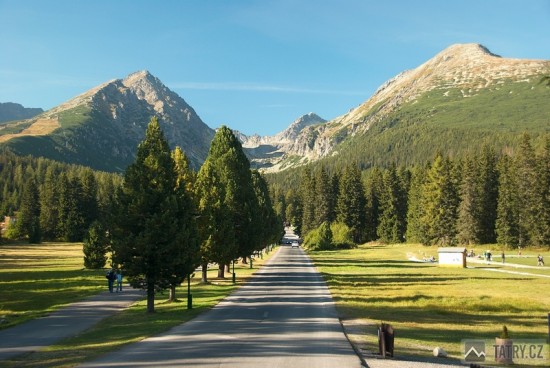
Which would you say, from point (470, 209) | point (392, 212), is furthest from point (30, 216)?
point (470, 209)

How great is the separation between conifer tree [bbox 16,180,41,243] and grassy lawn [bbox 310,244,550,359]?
95.3 meters

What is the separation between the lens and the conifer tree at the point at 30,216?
122m

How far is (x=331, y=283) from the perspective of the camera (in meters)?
44.5

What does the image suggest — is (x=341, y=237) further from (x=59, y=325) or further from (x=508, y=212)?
(x=59, y=325)

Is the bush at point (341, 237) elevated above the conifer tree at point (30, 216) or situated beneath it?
situated beneath

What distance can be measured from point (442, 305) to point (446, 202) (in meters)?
74.1

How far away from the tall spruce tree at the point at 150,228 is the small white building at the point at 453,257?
143ft

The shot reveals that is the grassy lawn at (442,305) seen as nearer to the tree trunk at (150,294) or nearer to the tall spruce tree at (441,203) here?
the tree trunk at (150,294)

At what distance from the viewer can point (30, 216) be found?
13662 cm

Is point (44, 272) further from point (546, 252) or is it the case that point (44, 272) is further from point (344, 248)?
point (546, 252)

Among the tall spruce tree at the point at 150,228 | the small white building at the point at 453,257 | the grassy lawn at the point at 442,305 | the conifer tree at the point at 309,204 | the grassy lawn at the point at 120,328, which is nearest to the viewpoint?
the grassy lawn at the point at 120,328

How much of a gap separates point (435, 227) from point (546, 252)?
22574 millimetres

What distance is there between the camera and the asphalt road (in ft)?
52.0

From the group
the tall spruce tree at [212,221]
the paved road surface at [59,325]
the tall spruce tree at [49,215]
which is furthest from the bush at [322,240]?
the paved road surface at [59,325]
